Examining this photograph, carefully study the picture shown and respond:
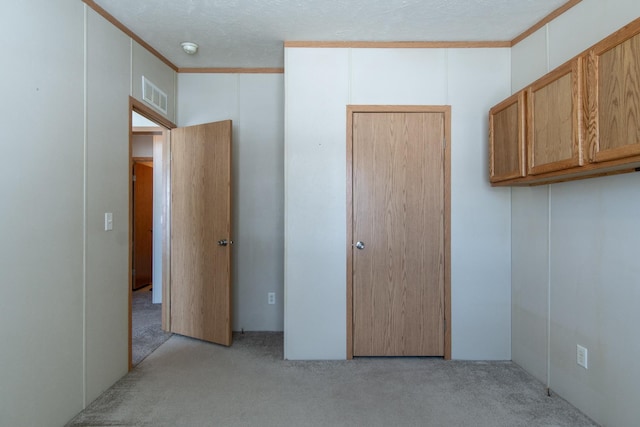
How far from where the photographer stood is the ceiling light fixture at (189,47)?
2689 millimetres

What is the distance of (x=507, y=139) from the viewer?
225 cm

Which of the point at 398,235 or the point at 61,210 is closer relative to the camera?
the point at 61,210

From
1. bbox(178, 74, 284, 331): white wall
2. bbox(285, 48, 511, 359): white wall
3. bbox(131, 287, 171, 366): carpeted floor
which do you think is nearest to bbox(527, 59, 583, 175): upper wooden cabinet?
bbox(285, 48, 511, 359): white wall

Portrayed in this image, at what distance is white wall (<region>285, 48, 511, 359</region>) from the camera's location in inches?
104

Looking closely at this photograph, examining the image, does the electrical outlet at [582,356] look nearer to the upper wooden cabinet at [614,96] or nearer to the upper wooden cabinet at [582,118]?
the upper wooden cabinet at [582,118]

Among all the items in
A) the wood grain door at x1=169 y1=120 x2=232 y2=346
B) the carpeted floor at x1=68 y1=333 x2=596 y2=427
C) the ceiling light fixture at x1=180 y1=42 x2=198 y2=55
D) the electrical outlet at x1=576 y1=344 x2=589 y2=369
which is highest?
the ceiling light fixture at x1=180 y1=42 x2=198 y2=55

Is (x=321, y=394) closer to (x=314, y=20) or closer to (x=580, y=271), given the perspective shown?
(x=580, y=271)

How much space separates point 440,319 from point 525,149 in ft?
4.72

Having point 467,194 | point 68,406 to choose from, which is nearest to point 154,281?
point 68,406

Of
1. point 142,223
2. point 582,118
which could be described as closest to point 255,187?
point 582,118

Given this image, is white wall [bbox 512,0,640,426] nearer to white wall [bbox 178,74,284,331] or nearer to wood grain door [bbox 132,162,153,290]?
white wall [bbox 178,74,284,331]

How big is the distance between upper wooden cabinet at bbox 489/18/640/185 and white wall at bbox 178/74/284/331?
2.06 m

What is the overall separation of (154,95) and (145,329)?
2301 millimetres

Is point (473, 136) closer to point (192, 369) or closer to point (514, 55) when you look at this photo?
point (514, 55)
